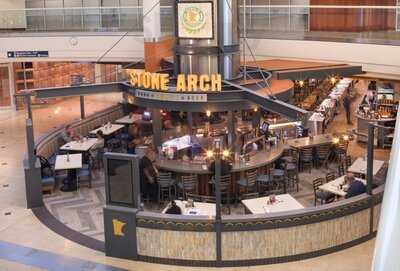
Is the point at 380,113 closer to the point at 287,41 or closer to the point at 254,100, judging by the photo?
the point at 287,41

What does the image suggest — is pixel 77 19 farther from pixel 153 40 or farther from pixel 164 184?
pixel 164 184

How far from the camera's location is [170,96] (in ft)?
43.7

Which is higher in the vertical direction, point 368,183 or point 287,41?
point 287,41

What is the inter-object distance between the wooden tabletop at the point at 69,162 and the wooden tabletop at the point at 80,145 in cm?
61

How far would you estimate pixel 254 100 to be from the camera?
11633 millimetres

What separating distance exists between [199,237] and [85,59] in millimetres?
12450

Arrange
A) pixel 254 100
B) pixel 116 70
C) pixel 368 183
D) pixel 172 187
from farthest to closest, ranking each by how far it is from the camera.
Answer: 1. pixel 116 70
2. pixel 172 187
3. pixel 254 100
4. pixel 368 183

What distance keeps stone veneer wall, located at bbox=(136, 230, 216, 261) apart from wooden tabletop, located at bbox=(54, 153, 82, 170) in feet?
15.6

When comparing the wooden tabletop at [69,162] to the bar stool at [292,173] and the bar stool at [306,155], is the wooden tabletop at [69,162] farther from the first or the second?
the bar stool at [306,155]

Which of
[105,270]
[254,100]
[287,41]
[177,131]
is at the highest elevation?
[287,41]

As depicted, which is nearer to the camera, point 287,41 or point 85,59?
point 287,41

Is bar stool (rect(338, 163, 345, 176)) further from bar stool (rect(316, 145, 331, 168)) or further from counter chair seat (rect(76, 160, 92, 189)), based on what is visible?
counter chair seat (rect(76, 160, 92, 189))

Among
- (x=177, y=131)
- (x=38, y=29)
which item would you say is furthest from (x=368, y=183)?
(x=38, y=29)

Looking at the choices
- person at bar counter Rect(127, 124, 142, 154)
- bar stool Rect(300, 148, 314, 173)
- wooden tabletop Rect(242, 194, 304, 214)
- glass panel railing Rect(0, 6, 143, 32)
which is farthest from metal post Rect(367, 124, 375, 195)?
glass panel railing Rect(0, 6, 143, 32)
